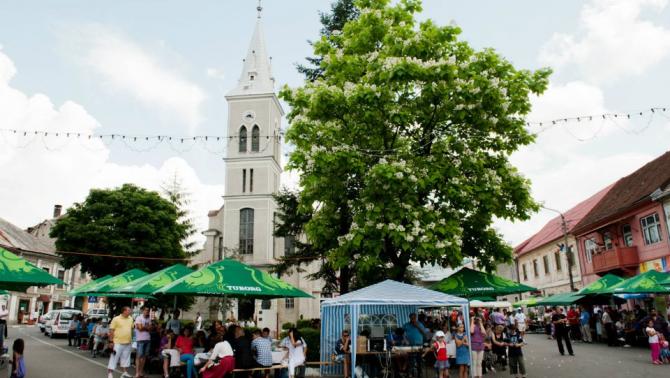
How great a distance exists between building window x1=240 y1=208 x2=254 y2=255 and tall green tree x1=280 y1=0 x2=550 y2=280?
27.0m

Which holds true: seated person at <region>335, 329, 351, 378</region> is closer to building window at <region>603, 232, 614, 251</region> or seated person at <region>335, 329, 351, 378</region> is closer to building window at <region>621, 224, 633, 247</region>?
building window at <region>621, 224, 633, 247</region>

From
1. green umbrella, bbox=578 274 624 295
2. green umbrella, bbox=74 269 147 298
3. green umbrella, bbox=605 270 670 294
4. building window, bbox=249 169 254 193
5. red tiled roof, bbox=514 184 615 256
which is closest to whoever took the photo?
green umbrella, bbox=74 269 147 298

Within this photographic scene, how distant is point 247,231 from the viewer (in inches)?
1661

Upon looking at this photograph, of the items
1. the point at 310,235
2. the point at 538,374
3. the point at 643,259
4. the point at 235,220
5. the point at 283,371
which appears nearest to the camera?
the point at 283,371

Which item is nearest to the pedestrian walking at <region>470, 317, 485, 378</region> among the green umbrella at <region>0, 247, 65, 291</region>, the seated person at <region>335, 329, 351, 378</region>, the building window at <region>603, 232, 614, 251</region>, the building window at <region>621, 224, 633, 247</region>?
the seated person at <region>335, 329, 351, 378</region>

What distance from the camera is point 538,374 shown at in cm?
1372

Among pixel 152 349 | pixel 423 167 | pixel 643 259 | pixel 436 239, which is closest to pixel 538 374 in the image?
pixel 436 239

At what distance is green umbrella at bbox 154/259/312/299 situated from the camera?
39.1 feet

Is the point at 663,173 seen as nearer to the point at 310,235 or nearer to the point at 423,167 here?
the point at 423,167

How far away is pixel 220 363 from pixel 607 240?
2892 centimetres

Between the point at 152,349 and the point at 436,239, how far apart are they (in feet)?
31.5

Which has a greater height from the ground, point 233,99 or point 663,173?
point 233,99

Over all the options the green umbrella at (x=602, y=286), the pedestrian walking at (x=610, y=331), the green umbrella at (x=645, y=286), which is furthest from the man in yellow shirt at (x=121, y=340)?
the pedestrian walking at (x=610, y=331)

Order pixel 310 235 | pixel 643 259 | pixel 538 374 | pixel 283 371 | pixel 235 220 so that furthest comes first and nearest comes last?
pixel 235 220 → pixel 643 259 → pixel 310 235 → pixel 538 374 → pixel 283 371
